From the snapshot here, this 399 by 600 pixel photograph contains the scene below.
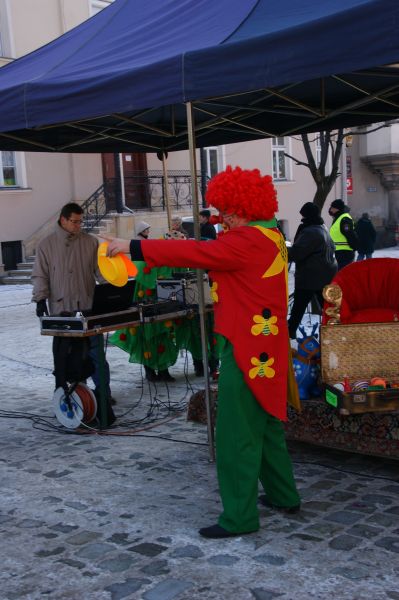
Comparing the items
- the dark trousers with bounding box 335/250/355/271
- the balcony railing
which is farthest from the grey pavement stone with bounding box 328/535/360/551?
the balcony railing

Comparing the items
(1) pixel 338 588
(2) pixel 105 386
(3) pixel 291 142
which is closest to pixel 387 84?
(2) pixel 105 386

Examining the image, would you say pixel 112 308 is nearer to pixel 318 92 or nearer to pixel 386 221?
pixel 318 92

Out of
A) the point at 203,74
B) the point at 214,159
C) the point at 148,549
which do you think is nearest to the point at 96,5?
the point at 214,159

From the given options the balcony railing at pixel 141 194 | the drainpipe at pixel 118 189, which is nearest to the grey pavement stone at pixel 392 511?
the balcony railing at pixel 141 194

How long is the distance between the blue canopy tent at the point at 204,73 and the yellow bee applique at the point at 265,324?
121 centimetres

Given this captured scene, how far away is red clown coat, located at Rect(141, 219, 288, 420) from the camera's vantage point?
374 cm

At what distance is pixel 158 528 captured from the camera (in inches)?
159

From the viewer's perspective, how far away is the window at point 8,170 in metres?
19.0

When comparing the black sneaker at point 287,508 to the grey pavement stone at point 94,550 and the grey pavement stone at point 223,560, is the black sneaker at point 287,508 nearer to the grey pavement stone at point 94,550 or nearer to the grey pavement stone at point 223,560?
the grey pavement stone at point 223,560

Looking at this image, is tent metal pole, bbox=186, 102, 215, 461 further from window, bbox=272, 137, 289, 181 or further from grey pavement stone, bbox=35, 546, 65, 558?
window, bbox=272, 137, 289, 181

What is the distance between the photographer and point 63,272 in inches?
241

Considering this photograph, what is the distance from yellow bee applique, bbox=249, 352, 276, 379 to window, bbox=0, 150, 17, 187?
16.2 meters

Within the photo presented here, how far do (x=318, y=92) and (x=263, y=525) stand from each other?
378cm

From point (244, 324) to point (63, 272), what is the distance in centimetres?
267
